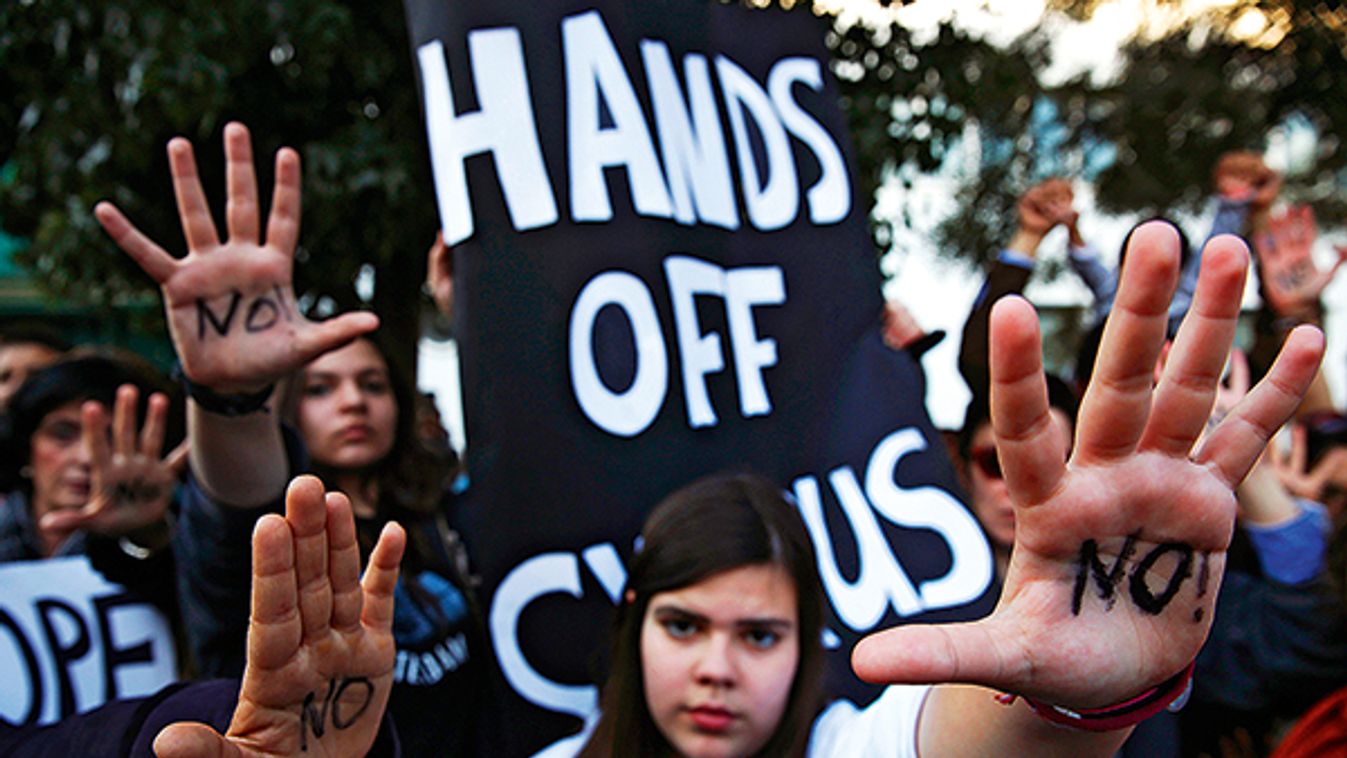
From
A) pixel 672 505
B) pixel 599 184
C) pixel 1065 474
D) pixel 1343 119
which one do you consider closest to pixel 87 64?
pixel 599 184

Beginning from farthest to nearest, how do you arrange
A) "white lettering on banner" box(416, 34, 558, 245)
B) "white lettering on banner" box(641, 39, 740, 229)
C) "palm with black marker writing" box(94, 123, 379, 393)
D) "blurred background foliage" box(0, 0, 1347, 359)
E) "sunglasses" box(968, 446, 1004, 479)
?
"blurred background foliage" box(0, 0, 1347, 359)
"sunglasses" box(968, 446, 1004, 479)
"white lettering on banner" box(641, 39, 740, 229)
"white lettering on banner" box(416, 34, 558, 245)
"palm with black marker writing" box(94, 123, 379, 393)

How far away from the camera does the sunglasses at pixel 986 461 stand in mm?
2193

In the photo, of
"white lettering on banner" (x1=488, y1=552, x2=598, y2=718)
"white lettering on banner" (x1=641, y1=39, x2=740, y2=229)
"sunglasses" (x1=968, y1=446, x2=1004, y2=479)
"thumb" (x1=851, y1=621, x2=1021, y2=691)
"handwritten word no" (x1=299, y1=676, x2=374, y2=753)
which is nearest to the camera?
"thumb" (x1=851, y1=621, x2=1021, y2=691)

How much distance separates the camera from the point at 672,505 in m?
1.68

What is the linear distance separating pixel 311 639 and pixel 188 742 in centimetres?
17

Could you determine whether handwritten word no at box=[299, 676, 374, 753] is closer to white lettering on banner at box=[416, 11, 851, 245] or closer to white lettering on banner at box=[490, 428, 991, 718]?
white lettering on banner at box=[490, 428, 991, 718]

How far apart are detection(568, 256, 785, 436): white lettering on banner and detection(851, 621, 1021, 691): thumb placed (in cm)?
108

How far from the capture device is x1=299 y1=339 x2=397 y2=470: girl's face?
213 centimetres

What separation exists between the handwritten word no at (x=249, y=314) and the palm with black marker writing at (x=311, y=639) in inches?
26.3

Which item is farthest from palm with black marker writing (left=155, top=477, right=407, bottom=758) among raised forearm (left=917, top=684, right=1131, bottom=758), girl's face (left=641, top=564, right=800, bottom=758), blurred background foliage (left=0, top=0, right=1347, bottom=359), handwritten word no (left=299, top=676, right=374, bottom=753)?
blurred background foliage (left=0, top=0, right=1347, bottom=359)

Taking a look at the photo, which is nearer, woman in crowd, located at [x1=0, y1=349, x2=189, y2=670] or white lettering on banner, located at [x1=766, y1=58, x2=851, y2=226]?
woman in crowd, located at [x1=0, y1=349, x2=189, y2=670]

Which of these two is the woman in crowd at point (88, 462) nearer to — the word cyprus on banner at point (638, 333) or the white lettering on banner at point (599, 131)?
the word cyprus on banner at point (638, 333)

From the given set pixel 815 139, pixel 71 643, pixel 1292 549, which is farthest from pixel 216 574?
pixel 1292 549

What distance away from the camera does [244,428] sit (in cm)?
165
